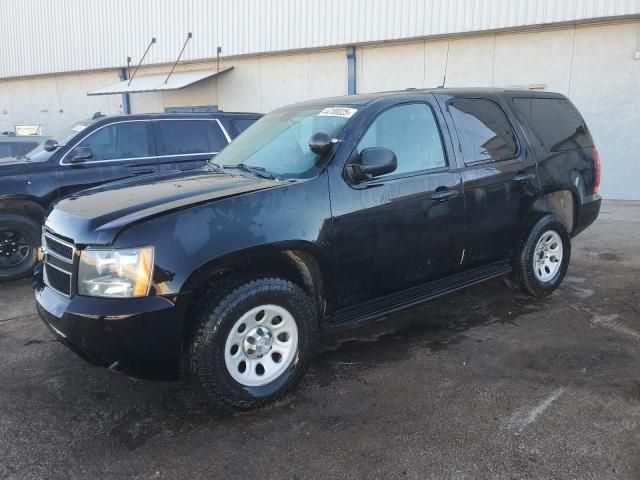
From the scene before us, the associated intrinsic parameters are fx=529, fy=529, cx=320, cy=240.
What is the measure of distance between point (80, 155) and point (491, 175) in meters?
4.61

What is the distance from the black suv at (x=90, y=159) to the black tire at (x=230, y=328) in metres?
3.12

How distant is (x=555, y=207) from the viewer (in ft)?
16.5

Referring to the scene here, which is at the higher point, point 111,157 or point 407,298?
point 111,157

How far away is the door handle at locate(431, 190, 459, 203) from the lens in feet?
12.5

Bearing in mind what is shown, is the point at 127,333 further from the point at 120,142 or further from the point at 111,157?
the point at 120,142

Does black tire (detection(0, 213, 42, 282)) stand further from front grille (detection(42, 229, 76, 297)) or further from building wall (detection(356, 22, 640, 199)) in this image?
building wall (detection(356, 22, 640, 199))

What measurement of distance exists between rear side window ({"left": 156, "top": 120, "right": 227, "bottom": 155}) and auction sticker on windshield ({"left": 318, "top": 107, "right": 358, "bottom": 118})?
3452 millimetres

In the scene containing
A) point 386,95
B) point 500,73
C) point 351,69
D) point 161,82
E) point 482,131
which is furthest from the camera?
point 161,82

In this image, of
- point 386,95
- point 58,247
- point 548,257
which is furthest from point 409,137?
point 58,247

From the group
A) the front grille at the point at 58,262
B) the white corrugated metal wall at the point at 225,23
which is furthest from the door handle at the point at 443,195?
the white corrugated metal wall at the point at 225,23

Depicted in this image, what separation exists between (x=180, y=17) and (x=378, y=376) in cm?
1456

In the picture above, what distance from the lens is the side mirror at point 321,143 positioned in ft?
11.0

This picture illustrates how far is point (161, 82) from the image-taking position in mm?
15336

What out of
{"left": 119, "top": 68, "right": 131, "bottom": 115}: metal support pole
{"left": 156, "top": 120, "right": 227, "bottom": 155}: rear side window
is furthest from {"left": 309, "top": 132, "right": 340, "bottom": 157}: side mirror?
{"left": 119, "top": 68, "right": 131, "bottom": 115}: metal support pole
